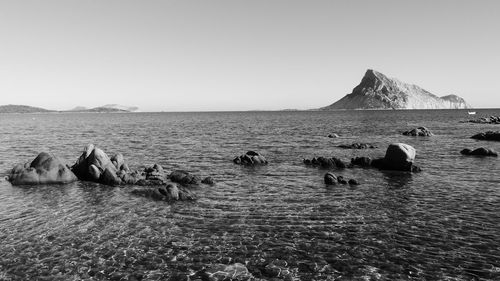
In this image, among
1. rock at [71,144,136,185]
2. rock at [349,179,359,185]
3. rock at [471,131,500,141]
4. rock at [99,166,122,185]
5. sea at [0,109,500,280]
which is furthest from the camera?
rock at [471,131,500,141]

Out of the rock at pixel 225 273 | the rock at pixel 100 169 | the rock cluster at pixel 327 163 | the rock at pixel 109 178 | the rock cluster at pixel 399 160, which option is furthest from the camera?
the rock cluster at pixel 327 163

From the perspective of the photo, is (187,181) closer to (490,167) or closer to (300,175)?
(300,175)

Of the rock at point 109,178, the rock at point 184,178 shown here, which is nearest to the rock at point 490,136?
the rock at point 184,178

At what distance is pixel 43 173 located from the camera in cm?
3212

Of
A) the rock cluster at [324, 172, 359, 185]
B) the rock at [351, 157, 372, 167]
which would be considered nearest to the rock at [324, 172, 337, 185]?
the rock cluster at [324, 172, 359, 185]

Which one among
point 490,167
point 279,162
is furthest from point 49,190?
point 490,167

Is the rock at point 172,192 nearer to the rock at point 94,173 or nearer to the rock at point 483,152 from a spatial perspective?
Result: the rock at point 94,173

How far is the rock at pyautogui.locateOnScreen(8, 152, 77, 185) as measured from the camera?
31641 millimetres

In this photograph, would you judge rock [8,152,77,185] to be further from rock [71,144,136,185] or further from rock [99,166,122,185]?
rock [99,166,122,185]

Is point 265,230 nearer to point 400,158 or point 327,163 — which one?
point 327,163

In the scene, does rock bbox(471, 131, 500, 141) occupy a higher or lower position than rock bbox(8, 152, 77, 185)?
higher

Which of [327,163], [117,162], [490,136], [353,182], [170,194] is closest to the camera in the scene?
[170,194]

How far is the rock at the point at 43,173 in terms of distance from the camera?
31.6m

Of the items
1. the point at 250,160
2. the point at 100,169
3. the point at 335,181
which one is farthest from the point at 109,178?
the point at 335,181
